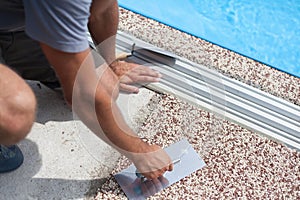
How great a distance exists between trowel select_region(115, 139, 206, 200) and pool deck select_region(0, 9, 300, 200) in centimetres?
3

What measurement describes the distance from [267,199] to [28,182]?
1.15 meters

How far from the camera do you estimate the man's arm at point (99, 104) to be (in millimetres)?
1592

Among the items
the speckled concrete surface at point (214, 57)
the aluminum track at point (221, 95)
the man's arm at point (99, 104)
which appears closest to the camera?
the man's arm at point (99, 104)

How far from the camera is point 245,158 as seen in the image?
2289 mm

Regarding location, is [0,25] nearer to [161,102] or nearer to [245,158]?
[161,102]

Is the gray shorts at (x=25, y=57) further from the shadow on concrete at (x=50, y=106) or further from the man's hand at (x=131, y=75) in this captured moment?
the man's hand at (x=131, y=75)

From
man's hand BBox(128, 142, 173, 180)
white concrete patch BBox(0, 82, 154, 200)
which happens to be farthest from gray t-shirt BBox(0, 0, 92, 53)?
white concrete patch BBox(0, 82, 154, 200)

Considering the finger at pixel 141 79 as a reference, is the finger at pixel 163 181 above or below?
below

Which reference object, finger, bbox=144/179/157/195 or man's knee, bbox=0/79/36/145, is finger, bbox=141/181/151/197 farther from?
man's knee, bbox=0/79/36/145

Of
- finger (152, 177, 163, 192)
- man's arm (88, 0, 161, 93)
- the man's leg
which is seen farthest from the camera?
man's arm (88, 0, 161, 93)

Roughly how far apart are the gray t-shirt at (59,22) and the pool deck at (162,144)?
0.83 metres

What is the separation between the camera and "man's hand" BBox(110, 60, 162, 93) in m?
2.46

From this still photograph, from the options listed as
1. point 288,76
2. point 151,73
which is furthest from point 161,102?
point 288,76

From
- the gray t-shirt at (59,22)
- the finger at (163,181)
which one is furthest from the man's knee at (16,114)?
the finger at (163,181)
